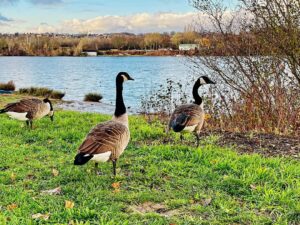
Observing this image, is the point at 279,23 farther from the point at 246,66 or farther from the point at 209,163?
the point at 209,163

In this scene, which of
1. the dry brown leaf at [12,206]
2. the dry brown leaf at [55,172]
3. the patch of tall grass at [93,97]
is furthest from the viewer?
the patch of tall grass at [93,97]

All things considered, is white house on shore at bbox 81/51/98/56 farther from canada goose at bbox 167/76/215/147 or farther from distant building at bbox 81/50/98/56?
canada goose at bbox 167/76/215/147

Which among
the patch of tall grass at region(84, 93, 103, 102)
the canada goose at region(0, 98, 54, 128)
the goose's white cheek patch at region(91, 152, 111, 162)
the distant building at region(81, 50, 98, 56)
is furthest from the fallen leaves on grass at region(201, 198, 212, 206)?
the distant building at region(81, 50, 98, 56)

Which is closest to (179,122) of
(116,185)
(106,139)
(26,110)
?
(106,139)

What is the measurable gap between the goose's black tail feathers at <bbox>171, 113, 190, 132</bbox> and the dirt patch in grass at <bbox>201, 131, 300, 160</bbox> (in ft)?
4.88

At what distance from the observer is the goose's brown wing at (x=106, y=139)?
5414 millimetres

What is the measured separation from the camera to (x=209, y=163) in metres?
6.55

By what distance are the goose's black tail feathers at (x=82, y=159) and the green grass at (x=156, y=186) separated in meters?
0.47

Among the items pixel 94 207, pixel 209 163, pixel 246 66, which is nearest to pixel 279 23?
pixel 246 66

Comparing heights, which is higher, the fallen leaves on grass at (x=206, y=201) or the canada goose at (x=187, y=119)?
the canada goose at (x=187, y=119)

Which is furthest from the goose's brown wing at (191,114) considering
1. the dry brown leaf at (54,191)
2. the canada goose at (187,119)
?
the dry brown leaf at (54,191)

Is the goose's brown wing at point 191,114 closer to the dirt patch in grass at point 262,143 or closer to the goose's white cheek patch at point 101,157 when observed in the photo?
the dirt patch in grass at point 262,143

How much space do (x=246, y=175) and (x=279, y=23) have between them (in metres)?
5.88

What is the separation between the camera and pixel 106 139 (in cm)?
564
